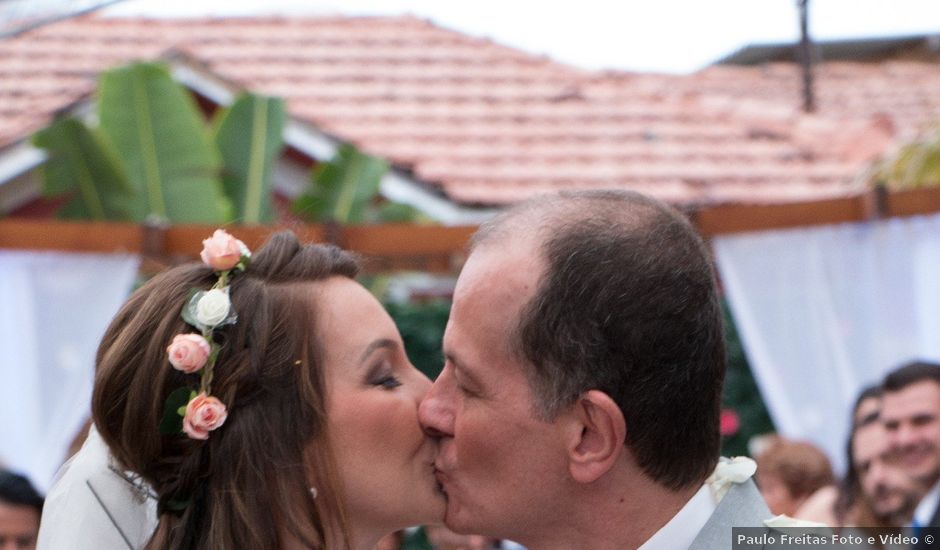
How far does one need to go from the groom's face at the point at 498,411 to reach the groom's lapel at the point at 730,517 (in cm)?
30

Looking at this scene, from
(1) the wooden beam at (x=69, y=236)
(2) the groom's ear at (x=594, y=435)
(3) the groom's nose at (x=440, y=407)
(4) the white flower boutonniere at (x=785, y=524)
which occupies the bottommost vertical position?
(1) the wooden beam at (x=69, y=236)

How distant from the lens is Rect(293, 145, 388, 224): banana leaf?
8789 millimetres

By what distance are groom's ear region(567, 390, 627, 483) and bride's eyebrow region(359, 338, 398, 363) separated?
2.46 ft

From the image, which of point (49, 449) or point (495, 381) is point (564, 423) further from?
point (49, 449)

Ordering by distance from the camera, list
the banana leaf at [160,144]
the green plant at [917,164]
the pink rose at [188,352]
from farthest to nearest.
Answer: the banana leaf at [160,144]
the green plant at [917,164]
the pink rose at [188,352]

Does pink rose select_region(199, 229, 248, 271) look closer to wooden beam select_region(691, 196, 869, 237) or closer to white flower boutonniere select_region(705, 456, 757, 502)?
white flower boutonniere select_region(705, 456, 757, 502)

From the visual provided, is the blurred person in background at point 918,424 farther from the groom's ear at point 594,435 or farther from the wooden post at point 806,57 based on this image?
the groom's ear at point 594,435

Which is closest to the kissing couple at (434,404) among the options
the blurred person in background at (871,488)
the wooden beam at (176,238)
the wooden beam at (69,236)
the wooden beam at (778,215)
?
the blurred person in background at (871,488)

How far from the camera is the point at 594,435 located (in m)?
2.47

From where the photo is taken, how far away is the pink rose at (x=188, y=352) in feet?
9.50

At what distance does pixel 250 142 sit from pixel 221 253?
6.15 m

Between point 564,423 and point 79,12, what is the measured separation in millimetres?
4096

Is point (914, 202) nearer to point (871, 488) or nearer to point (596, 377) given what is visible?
point (871, 488)

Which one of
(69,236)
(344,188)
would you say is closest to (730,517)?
(69,236)
